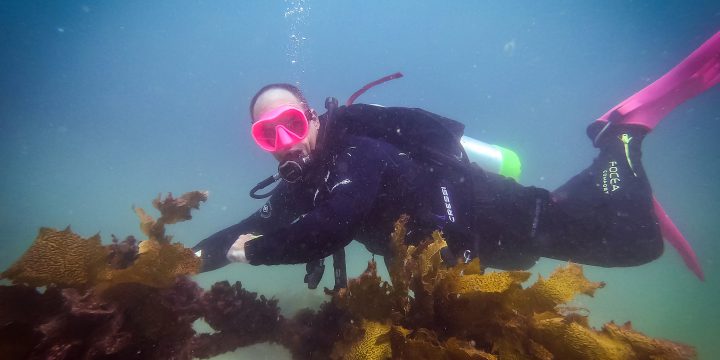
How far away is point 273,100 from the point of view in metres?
3.78

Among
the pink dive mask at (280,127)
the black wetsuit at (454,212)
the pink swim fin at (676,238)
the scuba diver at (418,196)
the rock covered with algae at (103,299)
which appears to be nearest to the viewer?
the rock covered with algae at (103,299)

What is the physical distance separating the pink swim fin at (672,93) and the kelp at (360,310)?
164 inches

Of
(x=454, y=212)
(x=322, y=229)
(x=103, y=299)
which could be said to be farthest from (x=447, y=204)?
(x=103, y=299)

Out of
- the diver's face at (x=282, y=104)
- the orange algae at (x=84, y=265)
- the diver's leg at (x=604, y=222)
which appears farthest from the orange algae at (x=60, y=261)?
the diver's leg at (x=604, y=222)

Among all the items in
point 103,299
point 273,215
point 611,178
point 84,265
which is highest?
point 611,178

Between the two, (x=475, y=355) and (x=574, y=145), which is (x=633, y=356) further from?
(x=574, y=145)

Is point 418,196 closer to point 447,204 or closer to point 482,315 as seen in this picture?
point 447,204

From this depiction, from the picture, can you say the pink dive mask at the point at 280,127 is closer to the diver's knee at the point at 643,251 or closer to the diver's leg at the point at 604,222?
the diver's leg at the point at 604,222

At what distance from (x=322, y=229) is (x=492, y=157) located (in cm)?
377

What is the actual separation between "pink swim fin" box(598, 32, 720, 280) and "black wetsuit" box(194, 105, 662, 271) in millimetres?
338

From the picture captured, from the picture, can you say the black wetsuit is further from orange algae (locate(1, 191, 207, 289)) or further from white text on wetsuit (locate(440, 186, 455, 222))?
orange algae (locate(1, 191, 207, 289))

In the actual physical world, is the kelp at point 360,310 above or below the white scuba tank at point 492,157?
below

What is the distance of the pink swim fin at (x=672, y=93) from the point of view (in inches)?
191

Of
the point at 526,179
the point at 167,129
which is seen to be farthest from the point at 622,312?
the point at 167,129
